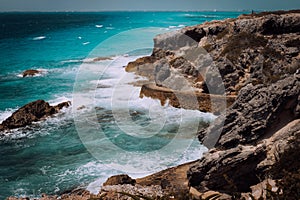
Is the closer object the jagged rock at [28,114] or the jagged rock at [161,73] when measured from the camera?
the jagged rock at [28,114]

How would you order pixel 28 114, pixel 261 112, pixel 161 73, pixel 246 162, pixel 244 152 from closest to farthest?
pixel 246 162 < pixel 244 152 < pixel 261 112 < pixel 28 114 < pixel 161 73

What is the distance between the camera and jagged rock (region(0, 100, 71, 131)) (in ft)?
65.2

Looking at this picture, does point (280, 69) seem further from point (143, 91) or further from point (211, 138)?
point (211, 138)

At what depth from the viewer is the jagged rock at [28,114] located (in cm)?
1988

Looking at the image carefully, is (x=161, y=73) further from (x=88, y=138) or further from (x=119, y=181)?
(x=119, y=181)

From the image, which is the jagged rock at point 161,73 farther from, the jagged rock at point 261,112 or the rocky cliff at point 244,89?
the jagged rock at point 261,112

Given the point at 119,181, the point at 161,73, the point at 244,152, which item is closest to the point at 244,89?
the point at 244,152

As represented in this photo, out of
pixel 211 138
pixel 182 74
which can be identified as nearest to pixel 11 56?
pixel 182 74

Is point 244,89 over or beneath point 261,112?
over

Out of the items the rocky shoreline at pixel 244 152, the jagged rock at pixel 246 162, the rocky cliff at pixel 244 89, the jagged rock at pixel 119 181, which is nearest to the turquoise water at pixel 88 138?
the jagged rock at pixel 119 181

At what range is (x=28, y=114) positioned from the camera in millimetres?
20922

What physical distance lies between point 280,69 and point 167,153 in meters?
11.1

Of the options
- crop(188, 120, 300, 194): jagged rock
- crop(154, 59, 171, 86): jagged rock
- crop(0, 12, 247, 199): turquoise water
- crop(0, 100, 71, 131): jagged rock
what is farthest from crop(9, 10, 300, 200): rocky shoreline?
crop(0, 100, 71, 131): jagged rock

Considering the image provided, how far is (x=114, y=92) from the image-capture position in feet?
89.1
